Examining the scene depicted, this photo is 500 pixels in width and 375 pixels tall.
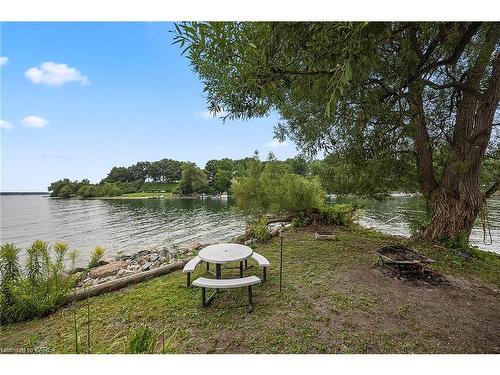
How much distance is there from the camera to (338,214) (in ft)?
26.2

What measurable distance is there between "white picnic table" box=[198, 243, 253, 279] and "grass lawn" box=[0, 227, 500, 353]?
1.49ft

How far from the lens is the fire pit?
11.7 ft

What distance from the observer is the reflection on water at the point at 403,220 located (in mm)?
8695

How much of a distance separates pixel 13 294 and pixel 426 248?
645cm

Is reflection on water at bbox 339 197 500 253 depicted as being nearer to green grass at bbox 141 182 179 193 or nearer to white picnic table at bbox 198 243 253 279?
white picnic table at bbox 198 243 253 279

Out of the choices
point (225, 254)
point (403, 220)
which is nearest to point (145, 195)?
point (403, 220)

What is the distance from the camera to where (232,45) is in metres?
1.82

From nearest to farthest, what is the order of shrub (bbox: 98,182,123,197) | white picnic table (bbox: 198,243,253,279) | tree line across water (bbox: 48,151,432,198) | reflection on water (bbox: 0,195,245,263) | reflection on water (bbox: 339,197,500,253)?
white picnic table (bbox: 198,243,253,279), tree line across water (bbox: 48,151,432,198), reflection on water (bbox: 339,197,500,253), reflection on water (bbox: 0,195,245,263), shrub (bbox: 98,182,123,197)

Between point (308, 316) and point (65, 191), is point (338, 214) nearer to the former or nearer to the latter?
point (308, 316)

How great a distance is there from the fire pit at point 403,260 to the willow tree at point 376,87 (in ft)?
5.07

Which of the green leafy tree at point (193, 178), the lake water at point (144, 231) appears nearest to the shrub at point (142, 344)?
the lake water at point (144, 231)

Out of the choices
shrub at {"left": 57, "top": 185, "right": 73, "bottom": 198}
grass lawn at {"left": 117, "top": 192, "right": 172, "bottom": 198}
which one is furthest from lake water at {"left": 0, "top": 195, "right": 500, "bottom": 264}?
grass lawn at {"left": 117, "top": 192, "right": 172, "bottom": 198}
